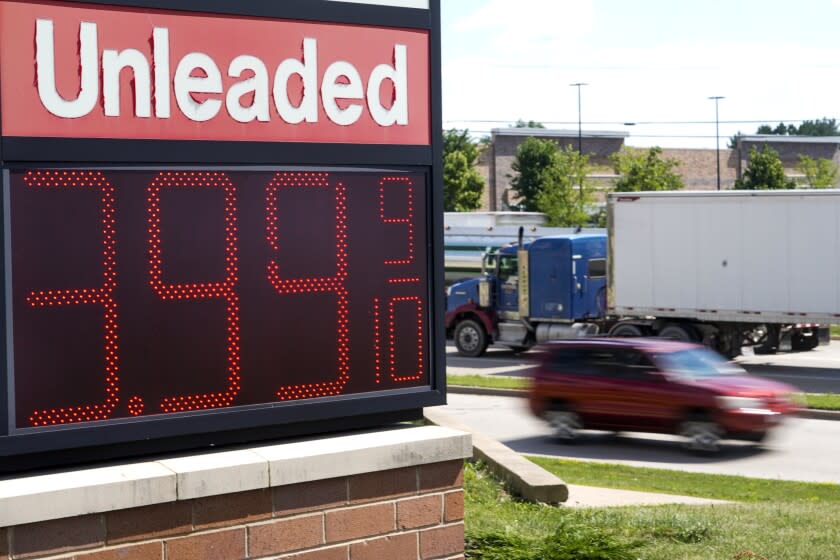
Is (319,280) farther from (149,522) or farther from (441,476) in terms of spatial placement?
(149,522)

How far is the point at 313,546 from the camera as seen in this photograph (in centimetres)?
548

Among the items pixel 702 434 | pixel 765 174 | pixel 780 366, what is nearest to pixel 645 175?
pixel 765 174

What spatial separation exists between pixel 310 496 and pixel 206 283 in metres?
1.04

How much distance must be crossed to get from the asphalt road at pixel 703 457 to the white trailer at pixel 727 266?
7.35m

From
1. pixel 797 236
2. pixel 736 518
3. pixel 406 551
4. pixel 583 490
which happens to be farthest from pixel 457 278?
pixel 406 551

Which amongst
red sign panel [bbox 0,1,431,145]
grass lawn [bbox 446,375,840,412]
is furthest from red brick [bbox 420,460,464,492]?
grass lawn [bbox 446,375,840,412]

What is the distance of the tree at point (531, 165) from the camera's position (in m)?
78.2

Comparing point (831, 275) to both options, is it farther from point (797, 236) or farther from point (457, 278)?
point (457, 278)

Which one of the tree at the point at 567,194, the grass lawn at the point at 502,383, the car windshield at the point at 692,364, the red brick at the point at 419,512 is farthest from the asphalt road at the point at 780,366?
the tree at the point at 567,194

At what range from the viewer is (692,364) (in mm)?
17641

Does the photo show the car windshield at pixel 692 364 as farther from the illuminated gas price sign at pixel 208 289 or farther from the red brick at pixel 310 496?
the red brick at pixel 310 496

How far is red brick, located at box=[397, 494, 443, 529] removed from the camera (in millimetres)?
5758

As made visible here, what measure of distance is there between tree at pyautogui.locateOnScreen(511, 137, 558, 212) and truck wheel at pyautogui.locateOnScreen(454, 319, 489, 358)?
44569 mm

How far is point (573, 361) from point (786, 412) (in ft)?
10.2
